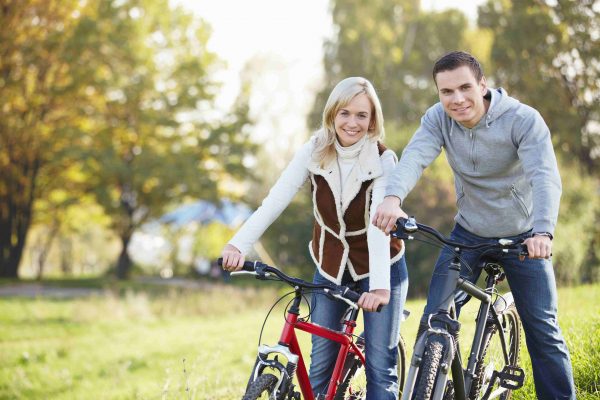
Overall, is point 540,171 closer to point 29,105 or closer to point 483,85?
point 483,85

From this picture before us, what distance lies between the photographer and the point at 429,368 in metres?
3.20

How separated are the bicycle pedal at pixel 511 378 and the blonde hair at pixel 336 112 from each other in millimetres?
1558

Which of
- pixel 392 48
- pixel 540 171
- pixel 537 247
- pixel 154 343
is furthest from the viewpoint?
pixel 392 48

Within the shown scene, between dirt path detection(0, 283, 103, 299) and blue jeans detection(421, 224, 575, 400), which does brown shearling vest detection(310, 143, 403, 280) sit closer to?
blue jeans detection(421, 224, 575, 400)

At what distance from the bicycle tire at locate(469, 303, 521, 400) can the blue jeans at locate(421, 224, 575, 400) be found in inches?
9.1

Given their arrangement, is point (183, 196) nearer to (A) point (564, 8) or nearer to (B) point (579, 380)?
(A) point (564, 8)

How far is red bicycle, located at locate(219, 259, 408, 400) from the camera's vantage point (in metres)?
3.04

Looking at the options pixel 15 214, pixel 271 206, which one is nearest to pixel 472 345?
pixel 271 206

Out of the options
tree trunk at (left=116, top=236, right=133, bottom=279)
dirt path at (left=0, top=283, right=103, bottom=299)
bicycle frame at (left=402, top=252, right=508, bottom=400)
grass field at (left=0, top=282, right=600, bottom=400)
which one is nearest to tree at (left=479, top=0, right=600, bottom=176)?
grass field at (left=0, top=282, right=600, bottom=400)

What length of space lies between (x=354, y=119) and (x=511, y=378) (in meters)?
1.74

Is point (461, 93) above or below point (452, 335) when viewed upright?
above

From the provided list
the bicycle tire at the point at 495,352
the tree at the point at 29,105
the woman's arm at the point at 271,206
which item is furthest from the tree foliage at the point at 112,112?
the woman's arm at the point at 271,206

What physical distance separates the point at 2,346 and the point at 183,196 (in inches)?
487

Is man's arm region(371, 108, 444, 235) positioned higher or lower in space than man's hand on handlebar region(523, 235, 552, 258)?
higher
